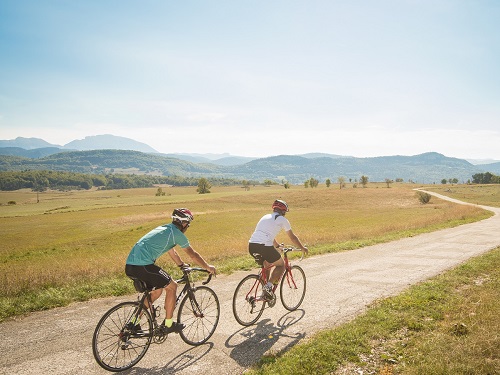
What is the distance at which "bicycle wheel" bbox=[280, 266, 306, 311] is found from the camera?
916 cm

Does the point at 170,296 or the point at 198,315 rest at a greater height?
the point at 170,296

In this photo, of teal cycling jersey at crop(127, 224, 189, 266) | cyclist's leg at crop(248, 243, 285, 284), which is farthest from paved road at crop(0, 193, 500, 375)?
teal cycling jersey at crop(127, 224, 189, 266)

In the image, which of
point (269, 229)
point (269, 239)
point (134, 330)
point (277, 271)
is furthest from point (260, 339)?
point (134, 330)

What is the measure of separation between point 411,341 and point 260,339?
345cm

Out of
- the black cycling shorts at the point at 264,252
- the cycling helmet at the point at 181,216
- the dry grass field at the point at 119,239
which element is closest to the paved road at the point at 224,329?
the black cycling shorts at the point at 264,252

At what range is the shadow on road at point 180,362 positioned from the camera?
239 inches

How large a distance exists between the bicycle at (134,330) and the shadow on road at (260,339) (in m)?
0.89

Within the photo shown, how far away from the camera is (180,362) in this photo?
251 inches

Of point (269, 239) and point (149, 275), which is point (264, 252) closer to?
point (269, 239)

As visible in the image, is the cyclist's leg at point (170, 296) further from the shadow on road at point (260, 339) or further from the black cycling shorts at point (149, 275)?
the shadow on road at point (260, 339)

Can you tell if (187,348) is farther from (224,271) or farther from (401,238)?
(401,238)

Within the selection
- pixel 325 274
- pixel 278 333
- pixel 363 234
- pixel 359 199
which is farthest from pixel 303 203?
pixel 278 333

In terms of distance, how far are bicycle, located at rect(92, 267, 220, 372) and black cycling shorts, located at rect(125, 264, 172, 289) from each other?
131 millimetres

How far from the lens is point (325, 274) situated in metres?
13.2
